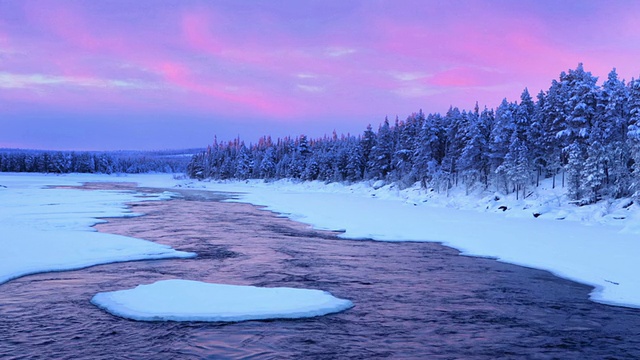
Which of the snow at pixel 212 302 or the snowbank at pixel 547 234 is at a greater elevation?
the snow at pixel 212 302

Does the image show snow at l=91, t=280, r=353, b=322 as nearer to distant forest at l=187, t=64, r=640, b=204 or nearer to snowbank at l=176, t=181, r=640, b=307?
snowbank at l=176, t=181, r=640, b=307

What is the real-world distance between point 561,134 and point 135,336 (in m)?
53.5

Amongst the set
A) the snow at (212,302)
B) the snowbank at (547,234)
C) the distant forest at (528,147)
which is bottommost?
the snowbank at (547,234)

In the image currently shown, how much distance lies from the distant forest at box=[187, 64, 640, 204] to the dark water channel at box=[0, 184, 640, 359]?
27091mm

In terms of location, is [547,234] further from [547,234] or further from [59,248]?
[59,248]

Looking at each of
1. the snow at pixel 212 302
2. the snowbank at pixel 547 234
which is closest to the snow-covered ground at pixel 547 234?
the snowbank at pixel 547 234

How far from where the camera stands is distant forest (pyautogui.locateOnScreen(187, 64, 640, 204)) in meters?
41.5

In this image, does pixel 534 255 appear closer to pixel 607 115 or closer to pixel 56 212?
pixel 56 212

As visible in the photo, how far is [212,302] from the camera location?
436 inches

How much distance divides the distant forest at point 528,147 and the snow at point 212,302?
32.4m

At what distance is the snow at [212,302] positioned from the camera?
10242mm

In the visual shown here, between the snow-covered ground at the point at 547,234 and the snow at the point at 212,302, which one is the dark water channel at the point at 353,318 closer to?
the snow at the point at 212,302

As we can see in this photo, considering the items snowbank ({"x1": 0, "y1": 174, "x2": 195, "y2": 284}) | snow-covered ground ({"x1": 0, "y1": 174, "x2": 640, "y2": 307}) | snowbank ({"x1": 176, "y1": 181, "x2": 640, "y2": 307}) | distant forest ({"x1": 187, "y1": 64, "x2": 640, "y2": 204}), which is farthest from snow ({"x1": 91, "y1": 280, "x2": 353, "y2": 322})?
distant forest ({"x1": 187, "y1": 64, "x2": 640, "y2": 204})

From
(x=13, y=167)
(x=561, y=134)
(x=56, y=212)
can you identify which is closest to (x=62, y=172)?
(x=13, y=167)
